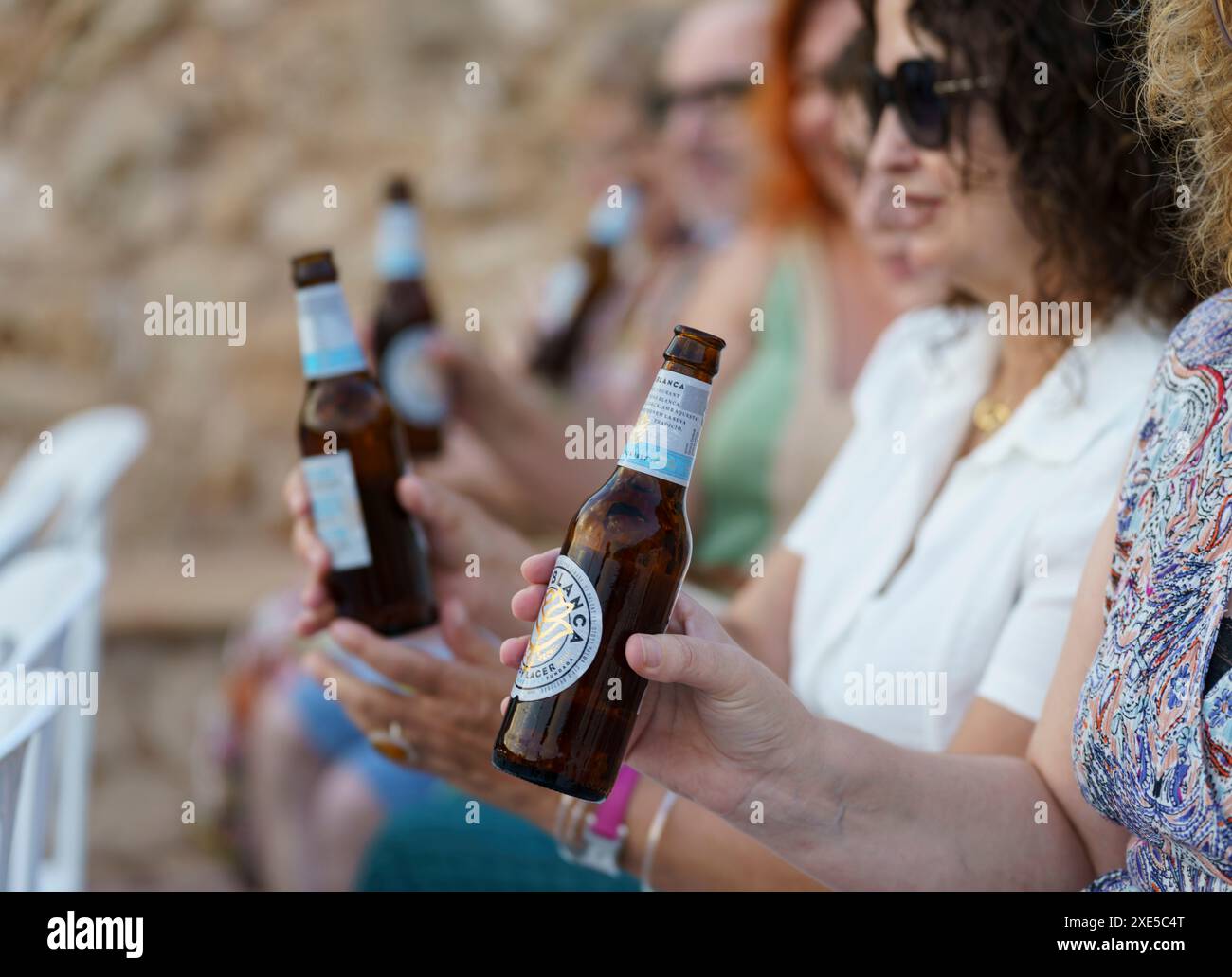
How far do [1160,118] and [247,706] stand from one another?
6.21ft

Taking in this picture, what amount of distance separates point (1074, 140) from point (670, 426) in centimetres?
70

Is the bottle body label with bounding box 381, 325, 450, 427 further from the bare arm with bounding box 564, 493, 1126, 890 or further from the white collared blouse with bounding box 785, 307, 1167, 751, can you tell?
the bare arm with bounding box 564, 493, 1126, 890

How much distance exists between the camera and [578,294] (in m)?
3.08

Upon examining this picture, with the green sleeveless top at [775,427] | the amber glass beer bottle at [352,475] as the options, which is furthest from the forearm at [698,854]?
the green sleeveless top at [775,427]

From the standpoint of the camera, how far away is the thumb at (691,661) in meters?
0.87

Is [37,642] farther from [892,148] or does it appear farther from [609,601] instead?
[892,148]

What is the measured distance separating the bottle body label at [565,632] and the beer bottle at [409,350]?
125cm

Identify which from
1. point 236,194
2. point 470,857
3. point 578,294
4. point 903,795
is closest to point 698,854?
point 903,795

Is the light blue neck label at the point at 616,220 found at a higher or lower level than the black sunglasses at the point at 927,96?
higher

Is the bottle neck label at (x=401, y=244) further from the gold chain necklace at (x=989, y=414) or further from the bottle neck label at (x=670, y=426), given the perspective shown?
the bottle neck label at (x=670, y=426)

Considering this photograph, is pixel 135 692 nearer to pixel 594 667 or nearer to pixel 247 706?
pixel 247 706

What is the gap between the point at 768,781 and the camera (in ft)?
3.39

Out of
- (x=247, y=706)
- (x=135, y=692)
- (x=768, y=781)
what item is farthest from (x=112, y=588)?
(x=768, y=781)

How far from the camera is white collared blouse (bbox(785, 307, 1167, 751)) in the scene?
1222mm
